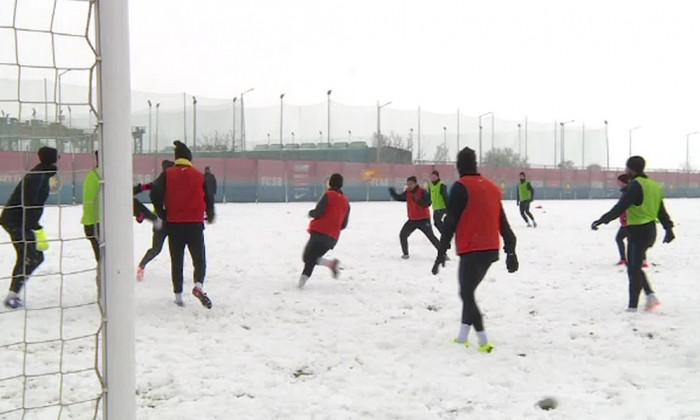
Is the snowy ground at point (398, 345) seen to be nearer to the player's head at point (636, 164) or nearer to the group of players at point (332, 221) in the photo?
the group of players at point (332, 221)

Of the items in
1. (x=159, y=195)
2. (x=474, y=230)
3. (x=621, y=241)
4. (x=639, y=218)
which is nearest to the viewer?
(x=474, y=230)

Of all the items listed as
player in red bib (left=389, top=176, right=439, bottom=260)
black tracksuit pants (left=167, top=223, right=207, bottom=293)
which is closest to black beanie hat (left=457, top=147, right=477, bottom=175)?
black tracksuit pants (left=167, top=223, right=207, bottom=293)

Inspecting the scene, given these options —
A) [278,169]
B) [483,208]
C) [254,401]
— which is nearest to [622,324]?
[483,208]

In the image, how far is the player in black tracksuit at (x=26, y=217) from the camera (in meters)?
4.62

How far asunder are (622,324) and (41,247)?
5.46 m

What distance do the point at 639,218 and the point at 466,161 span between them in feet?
7.58

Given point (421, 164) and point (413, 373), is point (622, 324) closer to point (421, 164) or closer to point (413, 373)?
point (413, 373)

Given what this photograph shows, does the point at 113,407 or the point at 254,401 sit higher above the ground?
the point at 113,407

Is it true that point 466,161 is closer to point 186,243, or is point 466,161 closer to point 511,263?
point 511,263

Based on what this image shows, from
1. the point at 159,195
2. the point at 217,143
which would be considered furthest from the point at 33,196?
the point at 217,143

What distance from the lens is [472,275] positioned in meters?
4.79

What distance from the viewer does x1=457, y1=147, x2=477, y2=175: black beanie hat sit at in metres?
4.92

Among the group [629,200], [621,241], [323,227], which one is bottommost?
[621,241]

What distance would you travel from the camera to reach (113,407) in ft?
8.14
